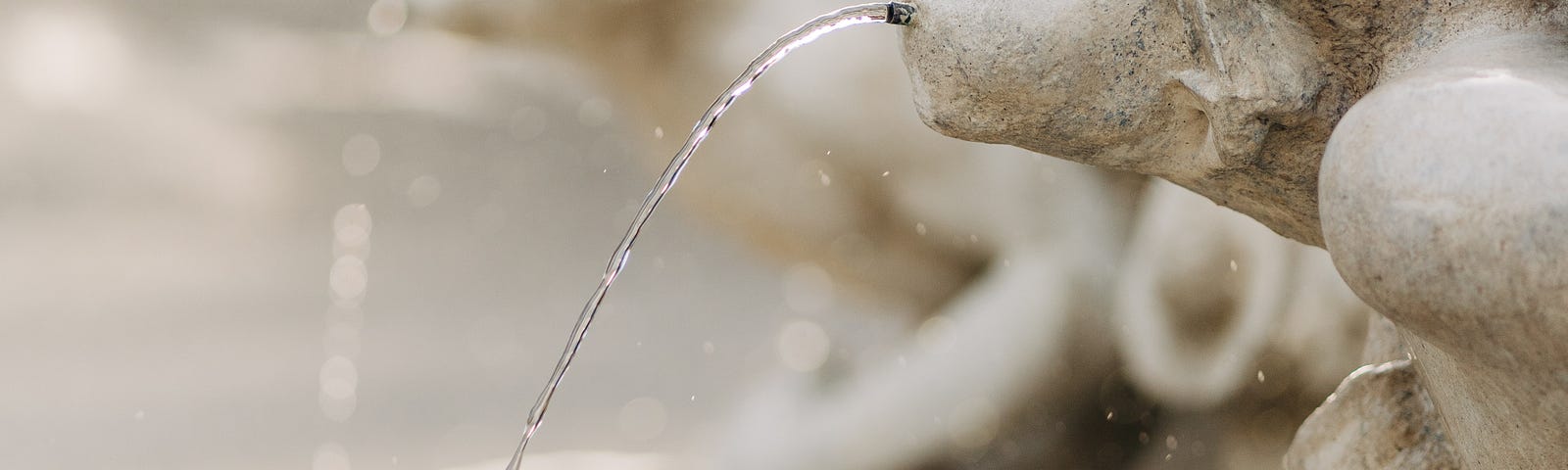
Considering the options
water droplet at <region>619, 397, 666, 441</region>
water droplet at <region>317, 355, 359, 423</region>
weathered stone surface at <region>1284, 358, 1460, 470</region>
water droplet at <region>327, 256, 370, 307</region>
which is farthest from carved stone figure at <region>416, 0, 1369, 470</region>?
water droplet at <region>327, 256, 370, 307</region>

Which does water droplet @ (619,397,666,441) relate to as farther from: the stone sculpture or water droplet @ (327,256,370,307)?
the stone sculpture

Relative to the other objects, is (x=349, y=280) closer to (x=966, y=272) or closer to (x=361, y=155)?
(x=361, y=155)

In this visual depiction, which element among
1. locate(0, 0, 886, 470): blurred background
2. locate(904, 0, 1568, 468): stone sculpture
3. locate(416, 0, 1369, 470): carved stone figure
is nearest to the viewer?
locate(904, 0, 1568, 468): stone sculpture

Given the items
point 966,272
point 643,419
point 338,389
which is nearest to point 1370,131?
point 966,272

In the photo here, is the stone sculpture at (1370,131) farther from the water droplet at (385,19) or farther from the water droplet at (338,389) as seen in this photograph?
the water droplet at (385,19)

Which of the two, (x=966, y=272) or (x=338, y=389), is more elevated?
(x=338, y=389)

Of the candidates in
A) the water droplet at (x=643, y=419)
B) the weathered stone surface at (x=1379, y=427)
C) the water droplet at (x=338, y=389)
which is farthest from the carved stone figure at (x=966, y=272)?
the water droplet at (x=338, y=389)

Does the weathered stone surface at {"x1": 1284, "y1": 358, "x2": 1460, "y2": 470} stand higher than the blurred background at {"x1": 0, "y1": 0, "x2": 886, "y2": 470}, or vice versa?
the blurred background at {"x1": 0, "y1": 0, "x2": 886, "y2": 470}
